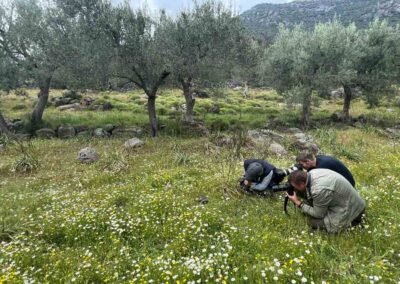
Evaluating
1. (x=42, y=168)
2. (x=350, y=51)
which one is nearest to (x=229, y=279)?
(x=42, y=168)

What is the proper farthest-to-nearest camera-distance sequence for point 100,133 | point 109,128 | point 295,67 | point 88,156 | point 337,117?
1. point 337,117
2. point 295,67
3. point 109,128
4. point 100,133
5. point 88,156

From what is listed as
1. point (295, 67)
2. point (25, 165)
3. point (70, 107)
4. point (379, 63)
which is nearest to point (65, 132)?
point (25, 165)

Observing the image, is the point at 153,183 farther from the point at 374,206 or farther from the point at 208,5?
the point at 208,5

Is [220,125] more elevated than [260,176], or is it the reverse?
[260,176]

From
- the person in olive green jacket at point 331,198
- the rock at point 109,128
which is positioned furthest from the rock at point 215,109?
the person in olive green jacket at point 331,198

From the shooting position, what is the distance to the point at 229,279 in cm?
516

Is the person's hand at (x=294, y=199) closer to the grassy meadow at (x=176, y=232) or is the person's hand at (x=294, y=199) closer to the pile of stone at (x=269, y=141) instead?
the grassy meadow at (x=176, y=232)

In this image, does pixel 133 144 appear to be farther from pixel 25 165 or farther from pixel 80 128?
pixel 80 128

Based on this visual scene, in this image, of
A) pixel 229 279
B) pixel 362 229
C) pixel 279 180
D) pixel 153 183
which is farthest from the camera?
pixel 153 183

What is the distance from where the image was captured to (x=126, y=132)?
24219 mm

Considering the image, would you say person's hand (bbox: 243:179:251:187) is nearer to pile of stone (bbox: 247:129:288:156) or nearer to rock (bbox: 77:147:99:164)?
pile of stone (bbox: 247:129:288:156)

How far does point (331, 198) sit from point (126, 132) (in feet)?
66.9

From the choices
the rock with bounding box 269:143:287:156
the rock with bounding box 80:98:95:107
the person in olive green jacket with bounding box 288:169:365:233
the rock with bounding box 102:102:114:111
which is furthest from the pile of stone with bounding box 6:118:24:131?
the person in olive green jacket with bounding box 288:169:365:233

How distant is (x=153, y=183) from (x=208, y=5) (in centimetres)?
1570
